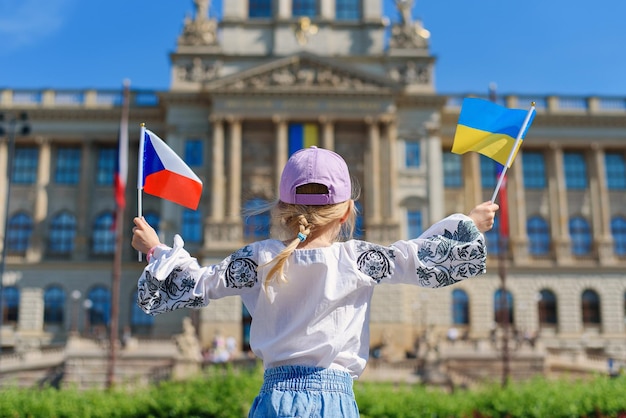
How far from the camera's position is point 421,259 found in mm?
4465

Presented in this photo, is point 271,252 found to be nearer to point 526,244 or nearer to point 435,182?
point 435,182

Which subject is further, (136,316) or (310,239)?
(136,316)

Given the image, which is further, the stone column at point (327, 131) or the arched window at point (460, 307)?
the arched window at point (460, 307)

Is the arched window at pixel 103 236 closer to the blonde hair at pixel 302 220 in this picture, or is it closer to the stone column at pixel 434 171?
the stone column at pixel 434 171

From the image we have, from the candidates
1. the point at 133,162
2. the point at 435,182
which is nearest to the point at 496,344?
the point at 435,182

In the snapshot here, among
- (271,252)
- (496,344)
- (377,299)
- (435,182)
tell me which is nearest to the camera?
(271,252)

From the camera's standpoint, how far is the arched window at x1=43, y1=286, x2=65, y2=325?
49500 millimetres

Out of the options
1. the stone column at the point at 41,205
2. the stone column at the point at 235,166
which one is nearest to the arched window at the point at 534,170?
the stone column at the point at 235,166

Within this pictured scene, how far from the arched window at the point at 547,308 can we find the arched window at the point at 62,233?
3177 cm

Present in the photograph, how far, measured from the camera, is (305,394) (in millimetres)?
4152

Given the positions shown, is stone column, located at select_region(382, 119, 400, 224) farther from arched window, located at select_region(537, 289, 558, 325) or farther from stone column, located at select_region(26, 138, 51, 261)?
stone column, located at select_region(26, 138, 51, 261)

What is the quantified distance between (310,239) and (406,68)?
46.0 meters

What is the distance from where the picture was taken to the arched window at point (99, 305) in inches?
1954

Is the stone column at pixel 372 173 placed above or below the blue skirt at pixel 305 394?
above
